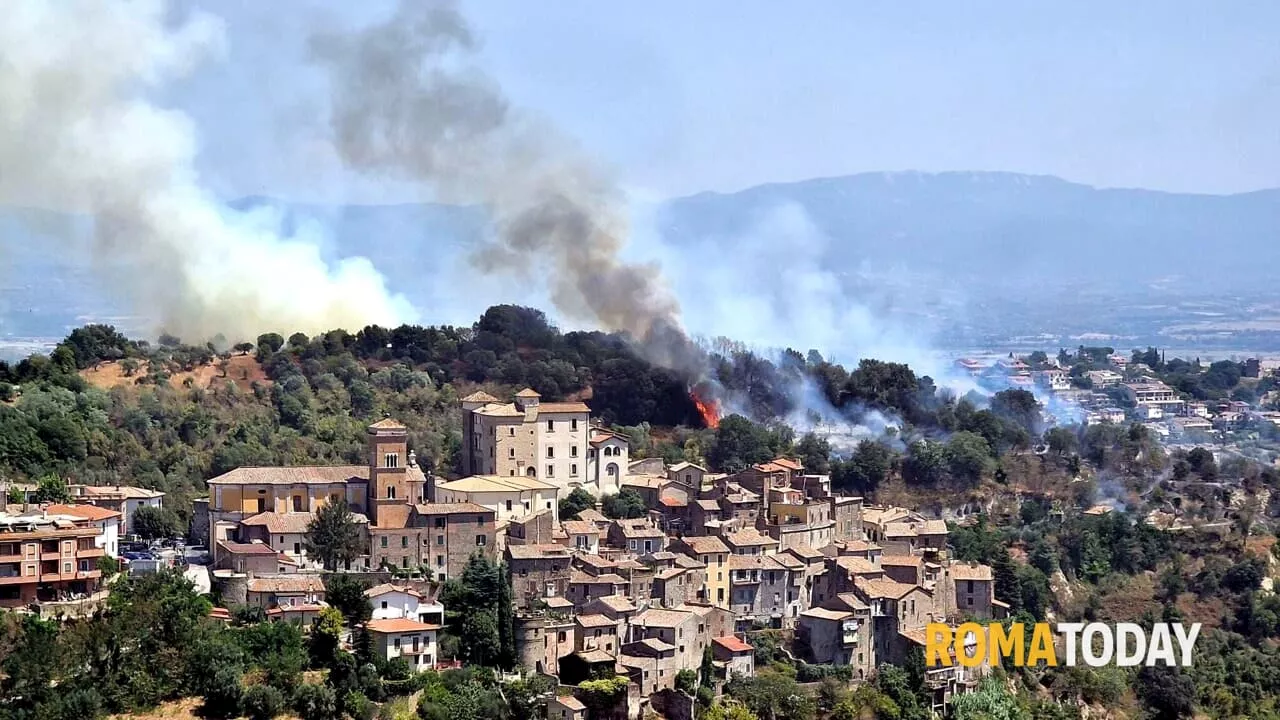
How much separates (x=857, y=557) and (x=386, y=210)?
102m

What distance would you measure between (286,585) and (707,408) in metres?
23.2

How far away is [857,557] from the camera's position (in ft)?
135

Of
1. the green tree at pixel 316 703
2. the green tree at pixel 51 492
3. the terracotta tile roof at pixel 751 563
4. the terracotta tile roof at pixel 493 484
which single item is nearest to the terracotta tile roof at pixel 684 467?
the terracotta tile roof at pixel 493 484

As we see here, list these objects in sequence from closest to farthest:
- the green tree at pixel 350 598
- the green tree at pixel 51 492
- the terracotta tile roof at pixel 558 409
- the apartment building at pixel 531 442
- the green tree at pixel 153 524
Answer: the green tree at pixel 350 598 < the green tree at pixel 51 492 < the green tree at pixel 153 524 < the apartment building at pixel 531 442 < the terracotta tile roof at pixel 558 409

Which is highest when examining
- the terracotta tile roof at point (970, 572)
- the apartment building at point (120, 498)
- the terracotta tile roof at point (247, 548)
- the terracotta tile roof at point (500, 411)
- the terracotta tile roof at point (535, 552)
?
the terracotta tile roof at point (500, 411)

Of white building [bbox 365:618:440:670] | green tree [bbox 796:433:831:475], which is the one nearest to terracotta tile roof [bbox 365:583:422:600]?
white building [bbox 365:618:440:670]

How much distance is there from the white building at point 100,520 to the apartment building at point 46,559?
0.41 meters

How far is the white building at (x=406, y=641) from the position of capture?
113ft

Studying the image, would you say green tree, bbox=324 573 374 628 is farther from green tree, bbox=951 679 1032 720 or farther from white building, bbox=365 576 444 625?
green tree, bbox=951 679 1032 720

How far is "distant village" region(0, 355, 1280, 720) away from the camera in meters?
35.5

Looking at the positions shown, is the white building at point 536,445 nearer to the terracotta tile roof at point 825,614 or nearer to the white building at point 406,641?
the terracotta tile roof at point 825,614

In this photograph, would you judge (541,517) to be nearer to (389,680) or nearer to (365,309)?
(389,680)

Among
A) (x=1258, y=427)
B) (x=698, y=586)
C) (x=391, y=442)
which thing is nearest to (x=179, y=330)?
(x=391, y=442)

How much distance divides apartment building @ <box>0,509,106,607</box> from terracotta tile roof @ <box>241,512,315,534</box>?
3284 millimetres
